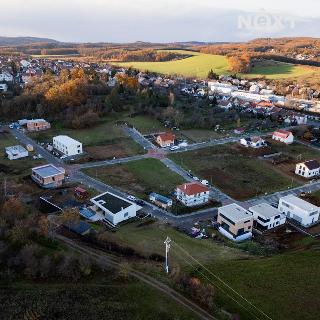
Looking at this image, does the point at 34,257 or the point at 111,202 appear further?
the point at 111,202

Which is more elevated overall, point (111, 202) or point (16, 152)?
point (16, 152)

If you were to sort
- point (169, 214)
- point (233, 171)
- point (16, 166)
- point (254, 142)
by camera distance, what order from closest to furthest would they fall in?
point (169, 214)
point (16, 166)
point (233, 171)
point (254, 142)

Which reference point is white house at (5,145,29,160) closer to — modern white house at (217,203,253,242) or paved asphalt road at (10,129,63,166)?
paved asphalt road at (10,129,63,166)

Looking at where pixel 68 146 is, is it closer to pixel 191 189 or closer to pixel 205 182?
pixel 205 182

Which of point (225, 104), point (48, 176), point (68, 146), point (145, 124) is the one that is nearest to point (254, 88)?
point (225, 104)

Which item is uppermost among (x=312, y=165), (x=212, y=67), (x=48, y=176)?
(x=212, y=67)

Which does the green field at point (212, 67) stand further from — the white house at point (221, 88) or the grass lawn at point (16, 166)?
the grass lawn at point (16, 166)

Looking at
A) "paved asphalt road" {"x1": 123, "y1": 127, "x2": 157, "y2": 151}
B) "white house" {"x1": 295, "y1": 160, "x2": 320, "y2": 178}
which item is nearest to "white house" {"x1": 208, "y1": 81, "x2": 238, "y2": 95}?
"paved asphalt road" {"x1": 123, "y1": 127, "x2": 157, "y2": 151}
